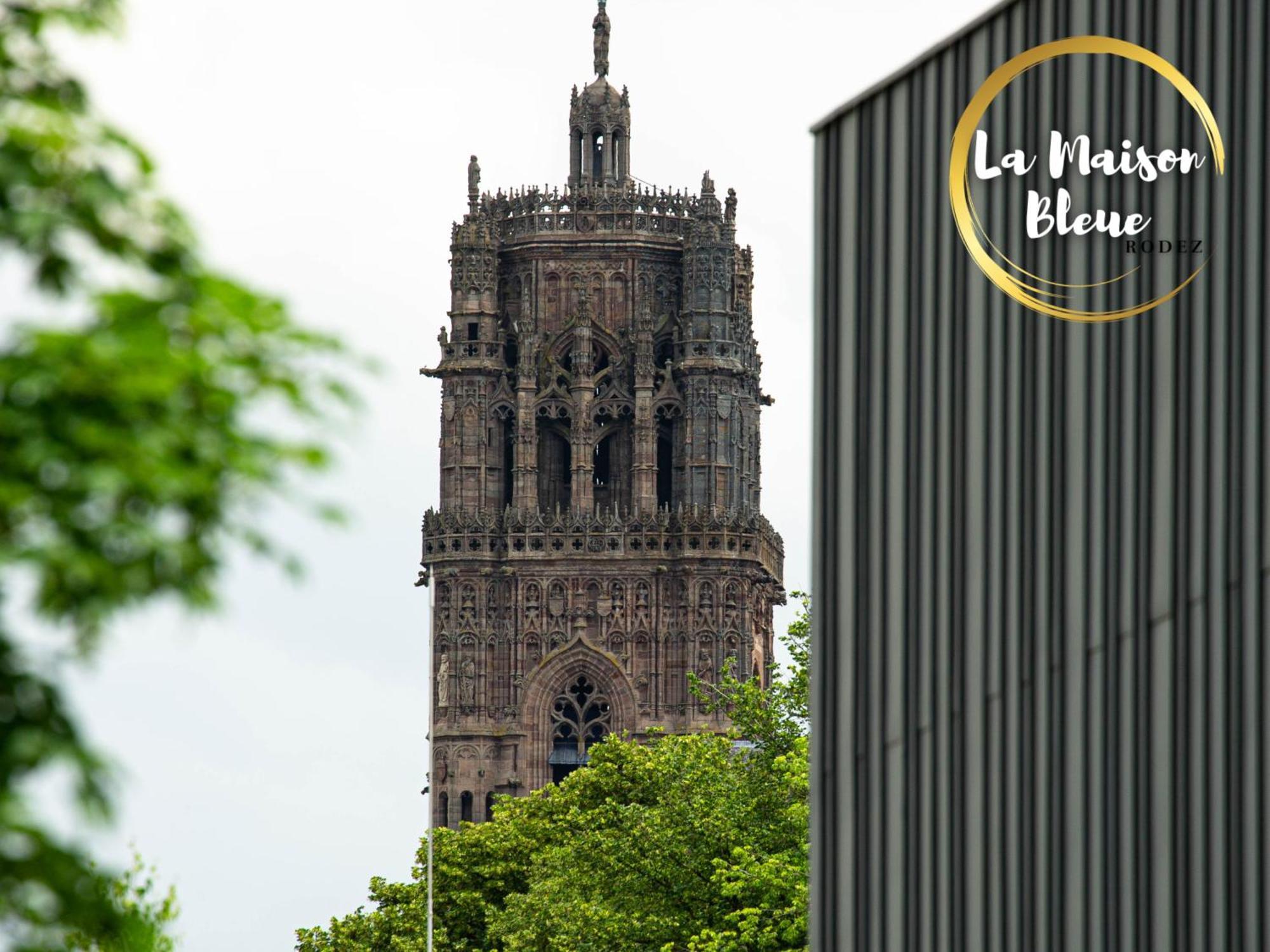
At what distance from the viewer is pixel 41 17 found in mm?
10469

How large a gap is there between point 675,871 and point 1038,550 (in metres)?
35.3

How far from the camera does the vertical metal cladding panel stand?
21.1 m

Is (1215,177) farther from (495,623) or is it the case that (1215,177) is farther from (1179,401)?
(495,623)

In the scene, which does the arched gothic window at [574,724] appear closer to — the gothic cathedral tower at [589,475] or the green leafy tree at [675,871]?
the gothic cathedral tower at [589,475]

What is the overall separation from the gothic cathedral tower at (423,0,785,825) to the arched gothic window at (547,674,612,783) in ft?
0.27

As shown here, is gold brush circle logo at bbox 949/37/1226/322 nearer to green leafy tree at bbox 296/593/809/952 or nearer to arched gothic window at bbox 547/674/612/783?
green leafy tree at bbox 296/593/809/952

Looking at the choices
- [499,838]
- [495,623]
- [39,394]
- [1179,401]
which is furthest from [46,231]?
[495,623]

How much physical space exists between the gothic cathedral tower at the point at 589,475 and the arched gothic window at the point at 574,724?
0.08 metres

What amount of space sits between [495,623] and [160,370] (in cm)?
10233

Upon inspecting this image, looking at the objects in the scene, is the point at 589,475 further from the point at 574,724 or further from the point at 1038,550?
the point at 1038,550

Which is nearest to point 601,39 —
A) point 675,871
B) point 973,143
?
point 675,871

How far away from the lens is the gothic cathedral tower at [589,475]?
110 metres

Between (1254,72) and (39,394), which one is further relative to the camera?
(1254,72)

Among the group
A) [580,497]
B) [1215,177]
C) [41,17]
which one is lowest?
[41,17]
